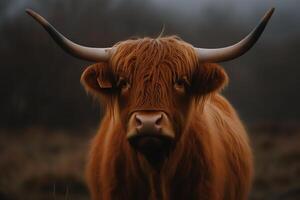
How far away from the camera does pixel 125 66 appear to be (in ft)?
12.0

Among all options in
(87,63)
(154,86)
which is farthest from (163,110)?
(87,63)

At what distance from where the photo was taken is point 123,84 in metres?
3.69

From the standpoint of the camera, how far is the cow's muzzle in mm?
3361

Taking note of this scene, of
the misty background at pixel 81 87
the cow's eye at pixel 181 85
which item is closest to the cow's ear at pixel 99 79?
the cow's eye at pixel 181 85

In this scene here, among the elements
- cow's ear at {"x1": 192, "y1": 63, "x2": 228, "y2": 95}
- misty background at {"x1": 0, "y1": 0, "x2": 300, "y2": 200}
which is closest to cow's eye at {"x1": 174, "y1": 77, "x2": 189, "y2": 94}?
cow's ear at {"x1": 192, "y1": 63, "x2": 228, "y2": 95}

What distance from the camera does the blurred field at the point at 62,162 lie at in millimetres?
6312

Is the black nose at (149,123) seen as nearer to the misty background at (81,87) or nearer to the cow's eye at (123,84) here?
the cow's eye at (123,84)

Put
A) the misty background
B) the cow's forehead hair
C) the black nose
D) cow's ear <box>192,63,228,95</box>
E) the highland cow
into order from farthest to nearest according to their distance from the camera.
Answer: the misty background
cow's ear <box>192,63,228,95</box>
the cow's forehead hair
the highland cow
the black nose

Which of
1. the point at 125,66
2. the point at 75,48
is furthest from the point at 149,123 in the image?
the point at 75,48

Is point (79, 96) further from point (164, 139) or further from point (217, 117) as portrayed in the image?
point (164, 139)

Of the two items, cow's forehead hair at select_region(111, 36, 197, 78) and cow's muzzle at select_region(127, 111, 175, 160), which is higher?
cow's forehead hair at select_region(111, 36, 197, 78)

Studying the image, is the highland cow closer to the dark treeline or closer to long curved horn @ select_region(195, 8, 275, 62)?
long curved horn @ select_region(195, 8, 275, 62)

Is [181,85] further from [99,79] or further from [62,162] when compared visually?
[62,162]

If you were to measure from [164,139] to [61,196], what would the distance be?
9.58ft
